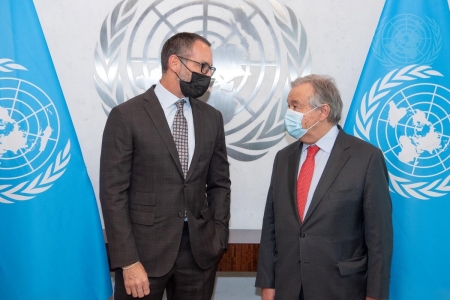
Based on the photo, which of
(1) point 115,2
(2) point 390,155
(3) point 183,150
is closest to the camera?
(3) point 183,150

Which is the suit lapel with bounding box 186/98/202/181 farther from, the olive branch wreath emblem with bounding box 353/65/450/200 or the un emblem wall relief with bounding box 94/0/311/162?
the olive branch wreath emblem with bounding box 353/65/450/200

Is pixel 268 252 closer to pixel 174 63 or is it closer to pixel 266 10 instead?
pixel 174 63

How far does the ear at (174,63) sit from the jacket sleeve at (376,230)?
948mm

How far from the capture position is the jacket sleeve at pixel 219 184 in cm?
243

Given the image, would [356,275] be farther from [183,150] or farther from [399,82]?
[399,82]

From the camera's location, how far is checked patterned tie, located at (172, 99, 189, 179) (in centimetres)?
225

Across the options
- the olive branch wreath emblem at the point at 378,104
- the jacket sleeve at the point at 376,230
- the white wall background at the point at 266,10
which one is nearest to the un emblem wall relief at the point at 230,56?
the white wall background at the point at 266,10

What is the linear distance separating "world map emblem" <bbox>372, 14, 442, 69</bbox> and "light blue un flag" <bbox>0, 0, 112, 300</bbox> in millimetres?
1774

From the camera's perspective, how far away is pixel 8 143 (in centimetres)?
266

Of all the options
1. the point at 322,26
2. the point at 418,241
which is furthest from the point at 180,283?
the point at 322,26

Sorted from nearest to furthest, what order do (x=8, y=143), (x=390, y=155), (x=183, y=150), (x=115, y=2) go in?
(x=183, y=150) < (x=8, y=143) < (x=390, y=155) < (x=115, y=2)

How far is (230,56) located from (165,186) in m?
1.25

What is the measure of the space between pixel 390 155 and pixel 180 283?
54.0 inches

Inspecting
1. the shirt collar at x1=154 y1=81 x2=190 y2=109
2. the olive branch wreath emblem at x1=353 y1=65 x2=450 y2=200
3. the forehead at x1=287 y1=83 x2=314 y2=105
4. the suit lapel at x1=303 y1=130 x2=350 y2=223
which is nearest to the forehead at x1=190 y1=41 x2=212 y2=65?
the shirt collar at x1=154 y1=81 x2=190 y2=109
